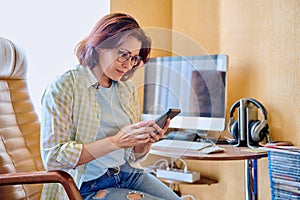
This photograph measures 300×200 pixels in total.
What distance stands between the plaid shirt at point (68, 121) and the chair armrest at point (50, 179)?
36 mm

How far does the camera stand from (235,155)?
1540mm

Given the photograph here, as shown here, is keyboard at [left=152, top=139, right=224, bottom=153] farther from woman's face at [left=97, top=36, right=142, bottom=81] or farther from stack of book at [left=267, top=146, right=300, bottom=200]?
woman's face at [left=97, top=36, right=142, bottom=81]

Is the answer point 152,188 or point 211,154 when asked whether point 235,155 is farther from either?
point 152,188

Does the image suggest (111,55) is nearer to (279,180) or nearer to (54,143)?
(54,143)

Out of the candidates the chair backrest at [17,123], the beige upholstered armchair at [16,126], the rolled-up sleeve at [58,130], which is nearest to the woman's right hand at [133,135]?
the rolled-up sleeve at [58,130]

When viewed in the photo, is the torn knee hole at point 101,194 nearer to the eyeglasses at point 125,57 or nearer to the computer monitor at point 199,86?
the eyeglasses at point 125,57

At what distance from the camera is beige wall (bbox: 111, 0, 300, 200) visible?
1769 millimetres

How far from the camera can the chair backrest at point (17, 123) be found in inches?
54.3

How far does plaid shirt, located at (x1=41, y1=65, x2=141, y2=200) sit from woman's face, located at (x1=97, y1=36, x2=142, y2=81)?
0.05 metres

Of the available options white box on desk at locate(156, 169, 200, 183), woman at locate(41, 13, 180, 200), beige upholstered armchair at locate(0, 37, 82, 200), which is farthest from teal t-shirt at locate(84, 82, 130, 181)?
white box on desk at locate(156, 169, 200, 183)

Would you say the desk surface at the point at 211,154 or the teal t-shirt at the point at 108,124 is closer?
the teal t-shirt at the point at 108,124

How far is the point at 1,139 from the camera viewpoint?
1.38 m

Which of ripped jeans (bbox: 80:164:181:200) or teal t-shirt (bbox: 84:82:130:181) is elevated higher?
teal t-shirt (bbox: 84:82:130:181)

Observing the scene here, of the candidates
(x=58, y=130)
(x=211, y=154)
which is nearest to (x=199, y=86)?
(x=211, y=154)
